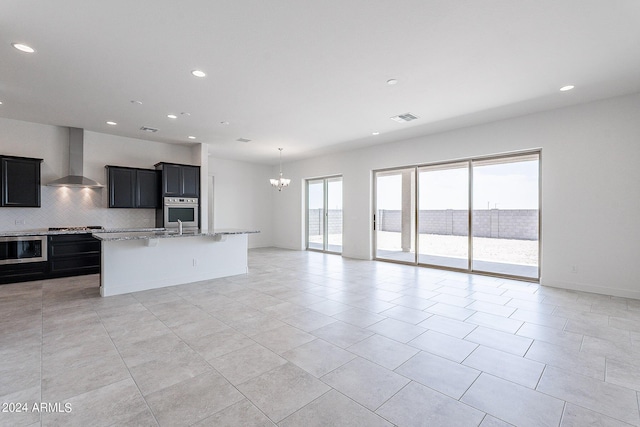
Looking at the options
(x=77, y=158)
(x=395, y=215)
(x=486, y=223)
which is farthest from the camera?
(x=395, y=215)

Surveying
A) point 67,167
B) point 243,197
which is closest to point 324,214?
point 243,197

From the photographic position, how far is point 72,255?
5.78 m

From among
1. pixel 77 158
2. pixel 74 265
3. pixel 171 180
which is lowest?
pixel 74 265

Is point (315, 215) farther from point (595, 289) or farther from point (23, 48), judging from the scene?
point (23, 48)

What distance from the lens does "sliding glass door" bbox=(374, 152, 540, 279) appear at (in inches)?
222

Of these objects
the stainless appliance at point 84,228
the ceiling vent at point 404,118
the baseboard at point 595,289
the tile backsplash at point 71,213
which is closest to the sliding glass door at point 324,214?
the ceiling vent at point 404,118

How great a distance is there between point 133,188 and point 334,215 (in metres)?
5.43

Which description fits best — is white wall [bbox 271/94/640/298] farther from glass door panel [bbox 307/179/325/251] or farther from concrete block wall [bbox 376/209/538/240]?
glass door panel [bbox 307/179/325/251]

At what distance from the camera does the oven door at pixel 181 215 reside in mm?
6889

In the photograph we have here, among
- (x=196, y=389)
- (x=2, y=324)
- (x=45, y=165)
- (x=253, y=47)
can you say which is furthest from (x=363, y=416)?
(x=45, y=165)

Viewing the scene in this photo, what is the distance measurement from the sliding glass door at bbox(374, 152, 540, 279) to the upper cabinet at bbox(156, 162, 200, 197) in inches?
186

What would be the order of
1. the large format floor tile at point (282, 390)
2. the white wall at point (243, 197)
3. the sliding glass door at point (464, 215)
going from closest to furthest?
the large format floor tile at point (282, 390)
the sliding glass door at point (464, 215)
the white wall at point (243, 197)

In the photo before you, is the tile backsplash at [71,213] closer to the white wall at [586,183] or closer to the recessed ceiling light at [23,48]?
the recessed ceiling light at [23,48]

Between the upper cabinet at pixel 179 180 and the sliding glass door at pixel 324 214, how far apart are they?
149 inches
